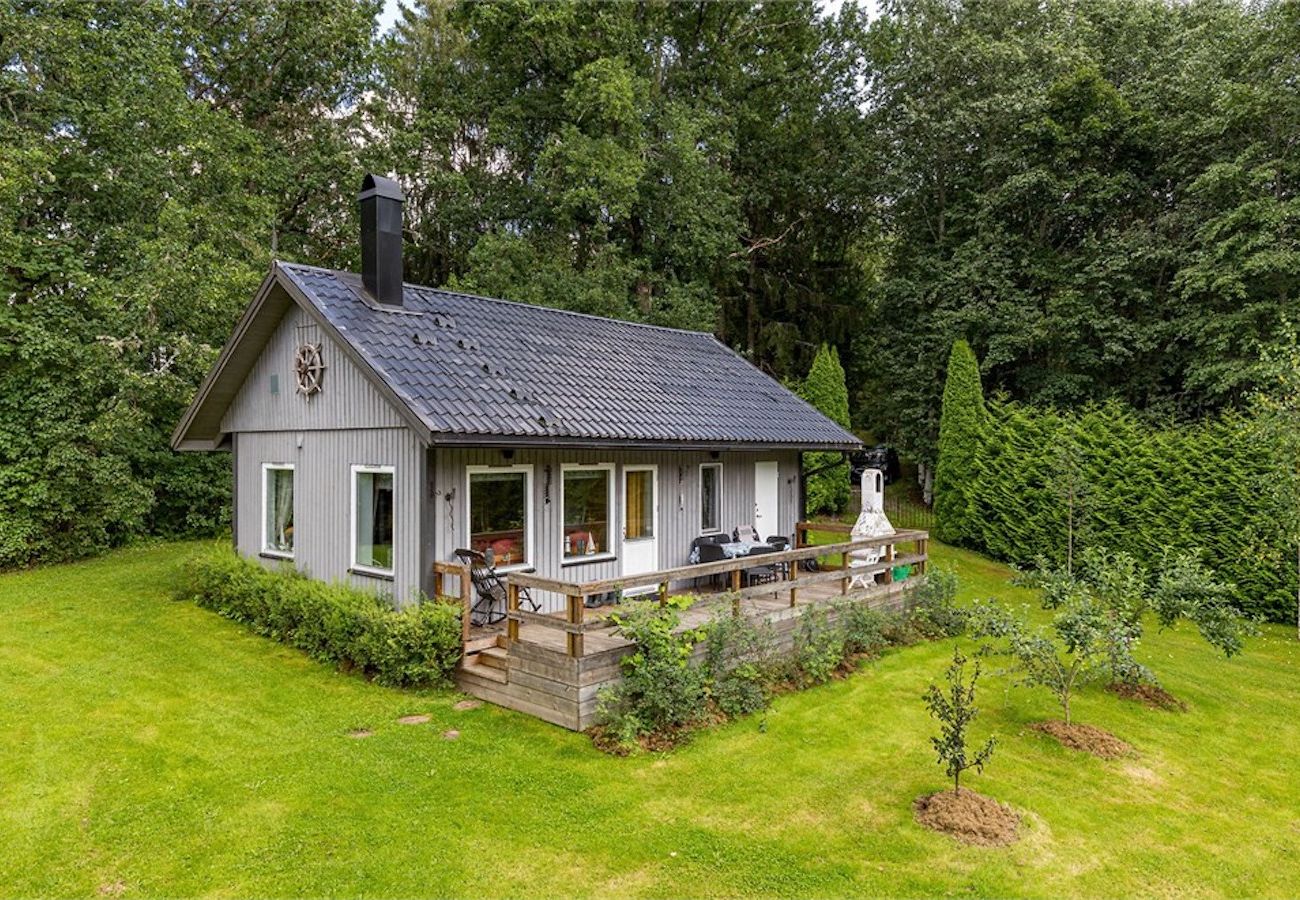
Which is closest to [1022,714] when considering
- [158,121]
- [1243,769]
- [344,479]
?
[1243,769]

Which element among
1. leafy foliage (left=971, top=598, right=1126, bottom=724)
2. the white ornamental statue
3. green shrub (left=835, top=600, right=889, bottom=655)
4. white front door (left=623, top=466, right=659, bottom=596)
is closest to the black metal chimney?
white front door (left=623, top=466, right=659, bottom=596)

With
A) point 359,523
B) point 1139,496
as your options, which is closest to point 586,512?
point 359,523

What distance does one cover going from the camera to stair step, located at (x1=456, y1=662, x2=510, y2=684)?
729cm

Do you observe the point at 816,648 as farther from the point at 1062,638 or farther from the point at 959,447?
the point at 959,447

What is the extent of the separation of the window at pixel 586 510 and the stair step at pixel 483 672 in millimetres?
1937

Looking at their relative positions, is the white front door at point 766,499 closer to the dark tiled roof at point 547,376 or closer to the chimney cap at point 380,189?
the dark tiled roof at point 547,376

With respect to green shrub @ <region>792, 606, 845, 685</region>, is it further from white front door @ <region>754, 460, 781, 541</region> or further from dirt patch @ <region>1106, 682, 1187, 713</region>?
white front door @ <region>754, 460, 781, 541</region>

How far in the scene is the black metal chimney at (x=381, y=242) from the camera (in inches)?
363

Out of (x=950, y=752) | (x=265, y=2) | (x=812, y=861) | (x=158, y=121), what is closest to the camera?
(x=812, y=861)

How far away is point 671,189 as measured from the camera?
827 inches

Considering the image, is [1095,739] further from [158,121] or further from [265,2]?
[265,2]

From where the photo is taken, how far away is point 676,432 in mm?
9953

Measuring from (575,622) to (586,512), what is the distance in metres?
3.06

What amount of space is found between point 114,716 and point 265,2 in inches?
755
